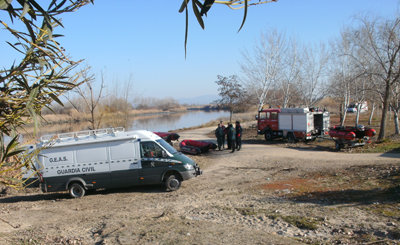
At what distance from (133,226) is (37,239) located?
2013 millimetres

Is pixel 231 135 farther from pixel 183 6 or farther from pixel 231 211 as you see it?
pixel 183 6

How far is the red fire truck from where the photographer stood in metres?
20.2

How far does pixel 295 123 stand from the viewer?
68.2 ft

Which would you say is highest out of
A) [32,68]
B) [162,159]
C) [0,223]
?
[32,68]

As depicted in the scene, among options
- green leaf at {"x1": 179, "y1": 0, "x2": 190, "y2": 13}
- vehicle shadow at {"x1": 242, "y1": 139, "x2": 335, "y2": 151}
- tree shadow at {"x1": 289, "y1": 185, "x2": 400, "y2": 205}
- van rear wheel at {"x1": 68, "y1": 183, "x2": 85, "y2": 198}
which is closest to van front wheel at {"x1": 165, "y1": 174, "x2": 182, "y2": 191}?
van rear wheel at {"x1": 68, "y1": 183, "x2": 85, "y2": 198}

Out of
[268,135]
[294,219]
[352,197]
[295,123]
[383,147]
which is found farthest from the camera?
[268,135]

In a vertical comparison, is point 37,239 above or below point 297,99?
below

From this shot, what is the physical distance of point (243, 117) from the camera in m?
46.1

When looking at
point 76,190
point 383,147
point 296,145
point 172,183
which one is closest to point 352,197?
point 172,183

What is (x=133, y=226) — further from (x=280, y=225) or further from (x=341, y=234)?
(x=341, y=234)

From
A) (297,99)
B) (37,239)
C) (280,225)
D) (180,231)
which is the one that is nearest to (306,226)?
(280,225)

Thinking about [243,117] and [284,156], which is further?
[243,117]

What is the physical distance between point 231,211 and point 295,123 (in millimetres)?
14239

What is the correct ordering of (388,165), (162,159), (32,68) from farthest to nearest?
(388,165), (162,159), (32,68)
